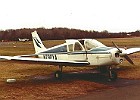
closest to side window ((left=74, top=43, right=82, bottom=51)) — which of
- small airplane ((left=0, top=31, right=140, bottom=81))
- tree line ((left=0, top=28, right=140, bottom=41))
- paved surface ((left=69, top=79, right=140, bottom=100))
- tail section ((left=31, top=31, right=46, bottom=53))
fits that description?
small airplane ((left=0, top=31, right=140, bottom=81))

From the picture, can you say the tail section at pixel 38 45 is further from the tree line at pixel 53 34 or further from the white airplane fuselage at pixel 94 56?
the tree line at pixel 53 34

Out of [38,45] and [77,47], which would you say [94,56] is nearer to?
[77,47]

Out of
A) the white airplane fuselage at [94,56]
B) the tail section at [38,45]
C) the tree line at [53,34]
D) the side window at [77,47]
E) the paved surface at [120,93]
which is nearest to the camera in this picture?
the paved surface at [120,93]

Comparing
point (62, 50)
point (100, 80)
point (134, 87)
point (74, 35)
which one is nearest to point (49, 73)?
point (62, 50)

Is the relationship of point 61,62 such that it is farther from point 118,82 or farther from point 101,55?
point 118,82

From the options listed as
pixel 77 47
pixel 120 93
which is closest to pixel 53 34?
pixel 77 47

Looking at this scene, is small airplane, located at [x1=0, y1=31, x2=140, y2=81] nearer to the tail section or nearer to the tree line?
the tail section

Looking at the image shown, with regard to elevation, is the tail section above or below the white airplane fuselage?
above

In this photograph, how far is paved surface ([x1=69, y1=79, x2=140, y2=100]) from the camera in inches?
415

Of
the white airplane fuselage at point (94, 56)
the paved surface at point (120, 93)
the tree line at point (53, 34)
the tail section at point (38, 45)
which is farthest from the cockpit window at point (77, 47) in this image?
the tree line at point (53, 34)

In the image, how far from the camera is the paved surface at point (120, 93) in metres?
10.5

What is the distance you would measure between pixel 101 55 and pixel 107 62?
0.48 metres

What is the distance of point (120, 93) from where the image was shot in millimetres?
11375

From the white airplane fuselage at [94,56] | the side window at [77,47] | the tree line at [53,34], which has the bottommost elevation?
the white airplane fuselage at [94,56]
